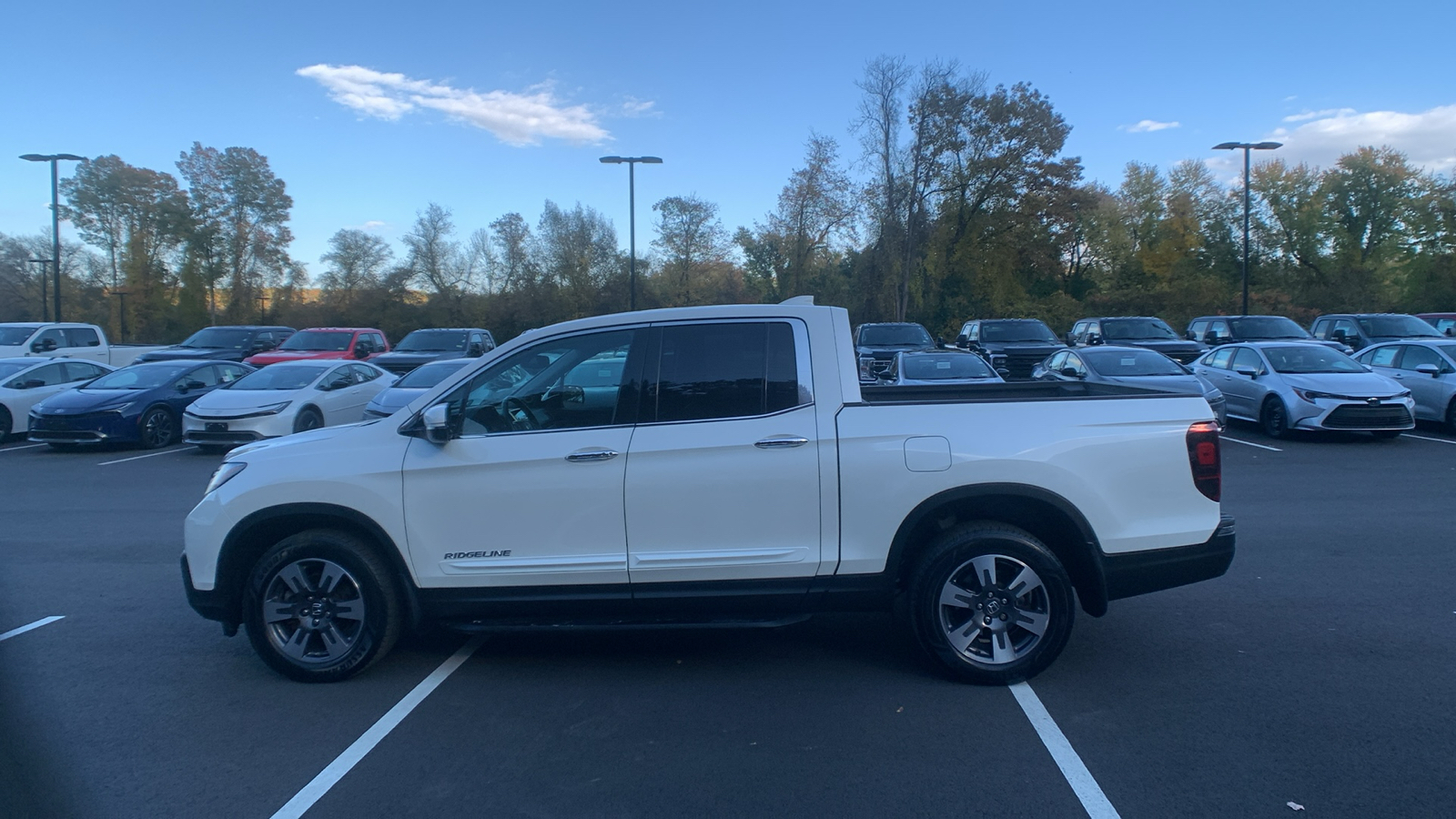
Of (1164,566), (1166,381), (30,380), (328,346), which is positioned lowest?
(1164,566)

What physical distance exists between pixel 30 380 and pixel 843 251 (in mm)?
34370

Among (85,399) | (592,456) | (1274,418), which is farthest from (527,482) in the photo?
(85,399)

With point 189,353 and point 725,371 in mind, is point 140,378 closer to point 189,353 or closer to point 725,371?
point 189,353

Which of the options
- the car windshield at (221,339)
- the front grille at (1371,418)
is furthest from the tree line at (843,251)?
the front grille at (1371,418)

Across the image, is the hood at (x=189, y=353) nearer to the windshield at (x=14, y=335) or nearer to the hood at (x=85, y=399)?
the windshield at (x=14, y=335)

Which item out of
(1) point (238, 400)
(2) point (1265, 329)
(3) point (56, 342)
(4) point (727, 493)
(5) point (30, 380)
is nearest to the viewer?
(4) point (727, 493)

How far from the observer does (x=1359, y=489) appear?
10078 millimetres

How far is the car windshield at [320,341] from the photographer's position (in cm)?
2319

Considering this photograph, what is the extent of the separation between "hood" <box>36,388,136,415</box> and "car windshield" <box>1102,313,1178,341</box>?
69.1 ft

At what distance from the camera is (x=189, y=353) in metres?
23.4

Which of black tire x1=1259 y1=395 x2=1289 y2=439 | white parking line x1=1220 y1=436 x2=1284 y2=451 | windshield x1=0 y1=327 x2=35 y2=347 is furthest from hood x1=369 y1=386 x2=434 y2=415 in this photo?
windshield x1=0 y1=327 x2=35 y2=347

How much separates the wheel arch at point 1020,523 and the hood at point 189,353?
22252mm

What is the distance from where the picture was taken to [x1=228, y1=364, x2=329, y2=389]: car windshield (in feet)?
49.5

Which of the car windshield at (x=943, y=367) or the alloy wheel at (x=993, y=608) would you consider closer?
the alloy wheel at (x=993, y=608)
